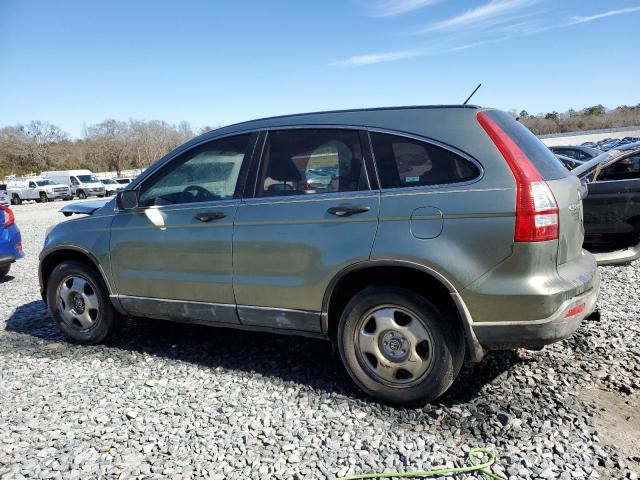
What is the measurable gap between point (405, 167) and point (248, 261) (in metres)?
1.27

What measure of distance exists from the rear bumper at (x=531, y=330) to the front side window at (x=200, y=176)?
2017 mm

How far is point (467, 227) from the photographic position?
9.29ft

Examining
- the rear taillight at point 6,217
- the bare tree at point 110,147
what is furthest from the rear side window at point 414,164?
the bare tree at point 110,147

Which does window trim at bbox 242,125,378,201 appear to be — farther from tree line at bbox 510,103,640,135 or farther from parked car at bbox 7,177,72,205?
tree line at bbox 510,103,640,135

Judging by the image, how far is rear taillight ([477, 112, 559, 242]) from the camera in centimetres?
273

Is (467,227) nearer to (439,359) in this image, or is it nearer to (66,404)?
(439,359)

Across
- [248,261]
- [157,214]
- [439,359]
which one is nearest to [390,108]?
[248,261]

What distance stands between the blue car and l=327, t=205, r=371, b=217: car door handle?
6088 mm

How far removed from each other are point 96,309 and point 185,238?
4.48 ft

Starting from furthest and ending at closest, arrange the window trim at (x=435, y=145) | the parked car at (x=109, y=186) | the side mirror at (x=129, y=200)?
the parked car at (x=109, y=186)
the side mirror at (x=129, y=200)
the window trim at (x=435, y=145)

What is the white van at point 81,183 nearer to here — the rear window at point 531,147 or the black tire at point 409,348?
the black tire at point 409,348

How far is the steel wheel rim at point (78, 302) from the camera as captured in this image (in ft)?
14.6

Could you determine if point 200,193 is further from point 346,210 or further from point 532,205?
point 532,205

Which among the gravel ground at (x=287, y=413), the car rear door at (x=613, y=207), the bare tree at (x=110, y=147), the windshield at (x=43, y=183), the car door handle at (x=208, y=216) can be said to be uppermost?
the bare tree at (x=110, y=147)
